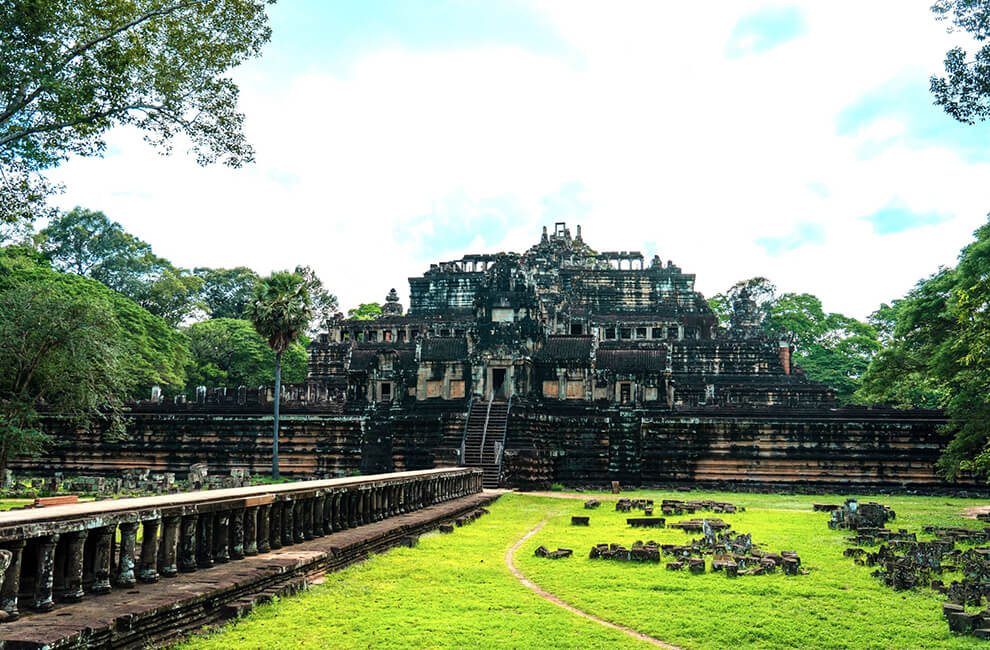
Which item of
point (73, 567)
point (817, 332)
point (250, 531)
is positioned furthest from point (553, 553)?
point (817, 332)

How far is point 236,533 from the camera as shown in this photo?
11.6 meters

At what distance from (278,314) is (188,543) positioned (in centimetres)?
3015

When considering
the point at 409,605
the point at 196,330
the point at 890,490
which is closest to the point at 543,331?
the point at 890,490

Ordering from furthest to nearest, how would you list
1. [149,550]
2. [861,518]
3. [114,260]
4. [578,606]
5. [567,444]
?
[114,260], [567,444], [861,518], [578,606], [149,550]

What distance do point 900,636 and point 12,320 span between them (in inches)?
1326

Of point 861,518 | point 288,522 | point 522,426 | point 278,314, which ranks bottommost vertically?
point 861,518

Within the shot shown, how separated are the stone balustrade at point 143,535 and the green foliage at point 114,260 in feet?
231

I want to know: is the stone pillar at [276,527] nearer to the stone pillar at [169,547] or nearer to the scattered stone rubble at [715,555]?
the stone pillar at [169,547]

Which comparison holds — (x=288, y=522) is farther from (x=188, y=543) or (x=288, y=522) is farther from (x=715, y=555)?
(x=715, y=555)

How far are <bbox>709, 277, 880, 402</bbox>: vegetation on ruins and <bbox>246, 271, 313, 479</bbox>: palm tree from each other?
138 ft

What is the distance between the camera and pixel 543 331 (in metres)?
41.4

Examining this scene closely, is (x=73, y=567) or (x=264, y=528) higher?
(x=73, y=567)

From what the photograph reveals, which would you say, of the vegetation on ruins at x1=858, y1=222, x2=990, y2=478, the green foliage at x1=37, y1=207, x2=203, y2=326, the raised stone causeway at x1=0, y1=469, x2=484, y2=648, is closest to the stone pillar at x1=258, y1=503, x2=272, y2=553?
the raised stone causeway at x1=0, y1=469, x2=484, y2=648

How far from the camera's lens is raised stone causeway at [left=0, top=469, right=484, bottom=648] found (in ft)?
25.1
